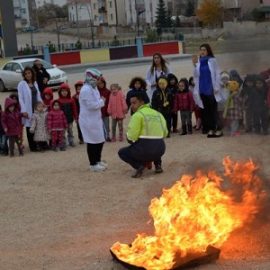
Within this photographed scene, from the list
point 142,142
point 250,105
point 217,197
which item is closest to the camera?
point 217,197

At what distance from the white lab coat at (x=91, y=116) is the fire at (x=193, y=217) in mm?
2994

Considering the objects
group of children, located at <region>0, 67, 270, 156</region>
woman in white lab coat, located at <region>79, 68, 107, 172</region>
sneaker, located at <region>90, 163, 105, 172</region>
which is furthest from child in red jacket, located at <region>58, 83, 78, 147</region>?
woman in white lab coat, located at <region>79, 68, 107, 172</region>

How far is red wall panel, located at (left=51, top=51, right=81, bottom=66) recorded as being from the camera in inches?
1475

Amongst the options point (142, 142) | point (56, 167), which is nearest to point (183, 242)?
point (142, 142)

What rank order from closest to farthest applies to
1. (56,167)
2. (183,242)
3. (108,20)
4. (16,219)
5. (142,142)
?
(183,242)
(16,219)
(142,142)
(56,167)
(108,20)

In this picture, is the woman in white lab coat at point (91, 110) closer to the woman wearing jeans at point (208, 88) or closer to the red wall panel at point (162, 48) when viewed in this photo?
the woman wearing jeans at point (208, 88)

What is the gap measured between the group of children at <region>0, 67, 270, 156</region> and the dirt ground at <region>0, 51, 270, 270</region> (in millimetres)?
352

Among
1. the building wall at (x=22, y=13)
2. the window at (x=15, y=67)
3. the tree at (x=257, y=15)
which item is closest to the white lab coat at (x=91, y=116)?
the tree at (x=257, y=15)

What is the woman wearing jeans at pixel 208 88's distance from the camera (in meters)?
10.5

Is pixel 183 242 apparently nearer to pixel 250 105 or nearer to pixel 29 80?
pixel 250 105

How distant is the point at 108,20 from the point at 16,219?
98.5 m

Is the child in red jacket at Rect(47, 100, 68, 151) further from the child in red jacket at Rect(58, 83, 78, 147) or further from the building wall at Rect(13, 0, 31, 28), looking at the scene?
the building wall at Rect(13, 0, 31, 28)

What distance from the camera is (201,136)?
1150 centimetres

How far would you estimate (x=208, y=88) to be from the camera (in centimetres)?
1080
